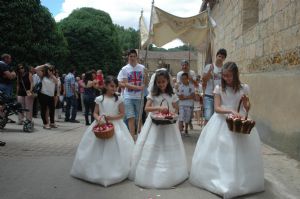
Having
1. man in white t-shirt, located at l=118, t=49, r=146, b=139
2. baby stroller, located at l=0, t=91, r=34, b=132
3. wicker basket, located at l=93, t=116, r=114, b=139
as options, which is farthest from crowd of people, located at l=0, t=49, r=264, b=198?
baby stroller, located at l=0, t=91, r=34, b=132

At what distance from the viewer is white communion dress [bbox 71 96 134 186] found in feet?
19.2

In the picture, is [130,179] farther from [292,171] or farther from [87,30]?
[87,30]

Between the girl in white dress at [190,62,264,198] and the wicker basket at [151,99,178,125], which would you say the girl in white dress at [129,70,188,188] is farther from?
the girl in white dress at [190,62,264,198]

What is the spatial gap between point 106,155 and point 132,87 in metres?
2.40

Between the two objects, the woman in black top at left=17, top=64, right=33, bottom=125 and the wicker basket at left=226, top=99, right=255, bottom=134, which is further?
the woman in black top at left=17, top=64, right=33, bottom=125

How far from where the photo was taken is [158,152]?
18.9ft

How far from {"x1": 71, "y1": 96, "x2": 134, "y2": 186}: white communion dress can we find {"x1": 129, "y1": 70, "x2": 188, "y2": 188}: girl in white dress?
0.17 m

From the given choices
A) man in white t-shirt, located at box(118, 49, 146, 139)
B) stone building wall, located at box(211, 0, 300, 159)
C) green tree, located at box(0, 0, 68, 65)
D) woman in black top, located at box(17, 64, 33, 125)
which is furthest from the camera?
green tree, located at box(0, 0, 68, 65)

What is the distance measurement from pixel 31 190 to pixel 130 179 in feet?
4.55

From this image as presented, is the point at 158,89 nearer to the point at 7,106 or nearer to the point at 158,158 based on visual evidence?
the point at 158,158

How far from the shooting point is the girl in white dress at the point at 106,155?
5859 millimetres

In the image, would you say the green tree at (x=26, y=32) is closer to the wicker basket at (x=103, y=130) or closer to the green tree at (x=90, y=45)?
the green tree at (x=90, y=45)

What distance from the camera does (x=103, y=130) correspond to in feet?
19.3

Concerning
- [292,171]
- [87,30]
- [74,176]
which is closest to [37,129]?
[74,176]
